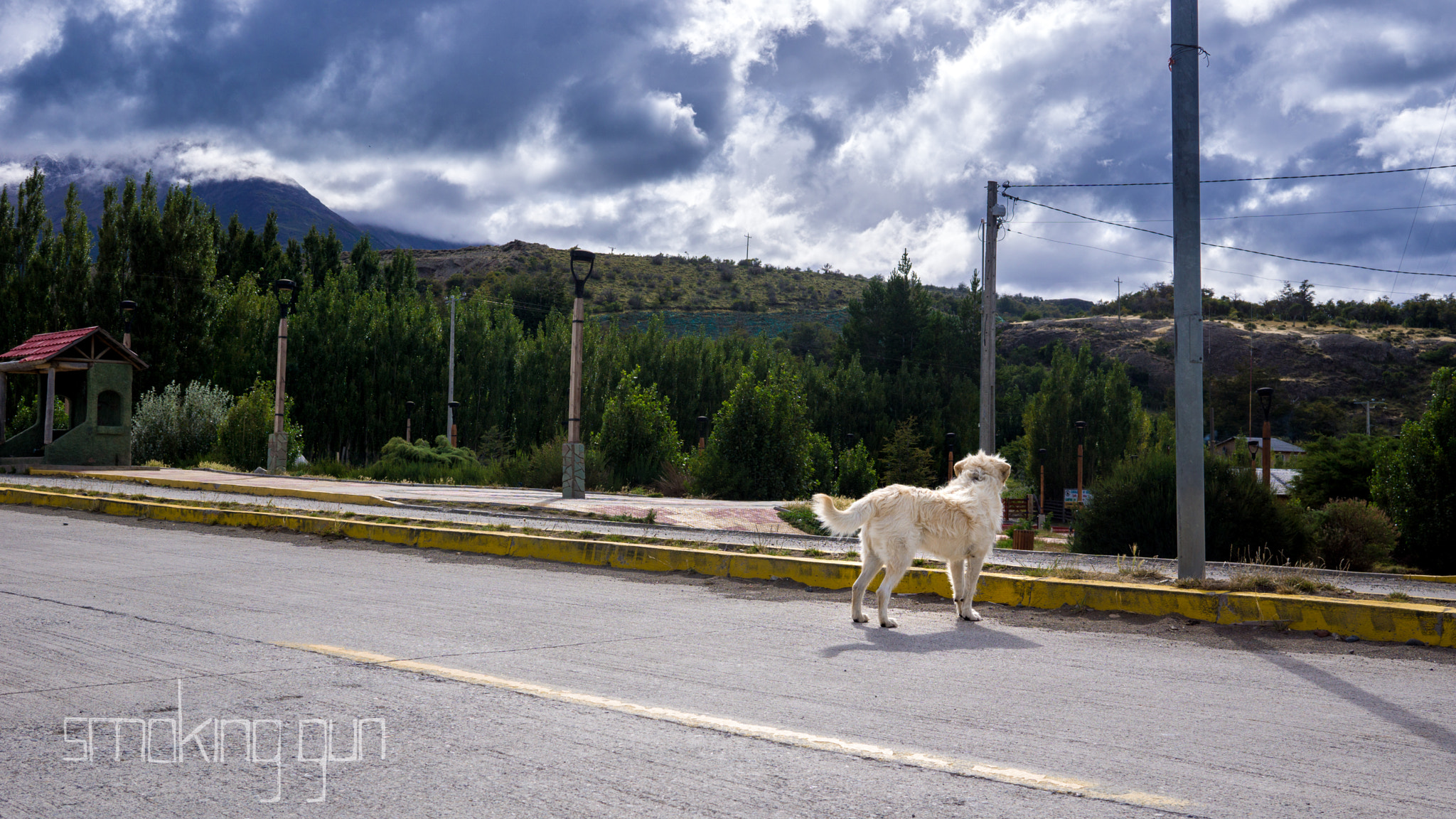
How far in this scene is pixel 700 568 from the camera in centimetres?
1030

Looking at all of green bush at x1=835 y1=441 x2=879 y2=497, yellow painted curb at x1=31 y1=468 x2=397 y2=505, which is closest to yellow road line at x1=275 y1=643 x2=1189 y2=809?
yellow painted curb at x1=31 y1=468 x2=397 y2=505

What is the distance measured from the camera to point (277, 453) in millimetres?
29922

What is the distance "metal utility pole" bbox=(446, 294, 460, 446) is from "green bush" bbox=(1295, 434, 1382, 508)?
33167mm

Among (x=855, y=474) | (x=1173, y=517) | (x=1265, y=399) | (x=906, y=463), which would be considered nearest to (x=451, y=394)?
(x=906, y=463)

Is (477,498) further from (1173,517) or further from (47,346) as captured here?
(47,346)

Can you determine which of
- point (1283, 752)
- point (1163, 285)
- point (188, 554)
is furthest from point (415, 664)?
point (1163, 285)

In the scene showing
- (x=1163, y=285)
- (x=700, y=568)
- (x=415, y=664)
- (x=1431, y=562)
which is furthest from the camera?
(x=1163, y=285)

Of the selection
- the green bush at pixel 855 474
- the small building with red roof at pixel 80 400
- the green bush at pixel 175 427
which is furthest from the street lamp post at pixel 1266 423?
the green bush at pixel 175 427

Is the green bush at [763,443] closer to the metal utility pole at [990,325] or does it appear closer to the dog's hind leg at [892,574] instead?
the metal utility pole at [990,325]

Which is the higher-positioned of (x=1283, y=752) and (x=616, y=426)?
(x=616, y=426)

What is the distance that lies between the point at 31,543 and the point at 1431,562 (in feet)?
68.6

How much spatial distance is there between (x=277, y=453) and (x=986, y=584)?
2634cm

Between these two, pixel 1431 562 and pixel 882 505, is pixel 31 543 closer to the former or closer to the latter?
pixel 882 505

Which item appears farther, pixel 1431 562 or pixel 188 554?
pixel 1431 562
